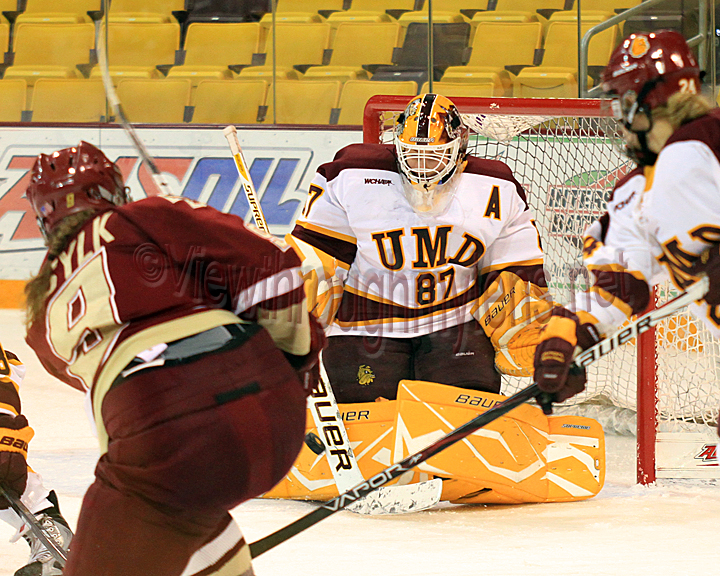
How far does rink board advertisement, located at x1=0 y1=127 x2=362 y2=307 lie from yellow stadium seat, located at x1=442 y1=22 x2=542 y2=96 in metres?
0.79

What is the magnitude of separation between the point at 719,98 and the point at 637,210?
3.20 metres

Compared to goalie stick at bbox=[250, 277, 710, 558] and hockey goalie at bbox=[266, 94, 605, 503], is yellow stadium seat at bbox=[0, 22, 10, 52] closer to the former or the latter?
hockey goalie at bbox=[266, 94, 605, 503]

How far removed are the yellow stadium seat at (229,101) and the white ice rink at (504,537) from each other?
2945 millimetres

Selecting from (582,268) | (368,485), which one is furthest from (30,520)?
(582,268)

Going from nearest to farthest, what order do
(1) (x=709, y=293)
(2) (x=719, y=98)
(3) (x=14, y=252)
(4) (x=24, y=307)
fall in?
(4) (x=24, y=307) < (1) (x=709, y=293) < (2) (x=719, y=98) < (3) (x=14, y=252)

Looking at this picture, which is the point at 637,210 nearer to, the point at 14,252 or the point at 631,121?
the point at 631,121

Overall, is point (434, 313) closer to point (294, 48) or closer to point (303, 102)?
point (303, 102)

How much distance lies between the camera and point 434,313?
284cm

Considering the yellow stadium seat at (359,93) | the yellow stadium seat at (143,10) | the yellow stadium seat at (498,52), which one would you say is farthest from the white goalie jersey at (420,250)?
the yellow stadium seat at (143,10)

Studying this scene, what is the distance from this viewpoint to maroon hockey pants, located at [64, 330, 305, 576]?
1.27 meters

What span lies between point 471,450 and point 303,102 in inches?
131

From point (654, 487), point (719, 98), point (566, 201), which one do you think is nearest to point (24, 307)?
point (654, 487)

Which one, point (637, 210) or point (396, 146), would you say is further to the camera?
A: point (396, 146)

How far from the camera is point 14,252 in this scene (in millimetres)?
5305
